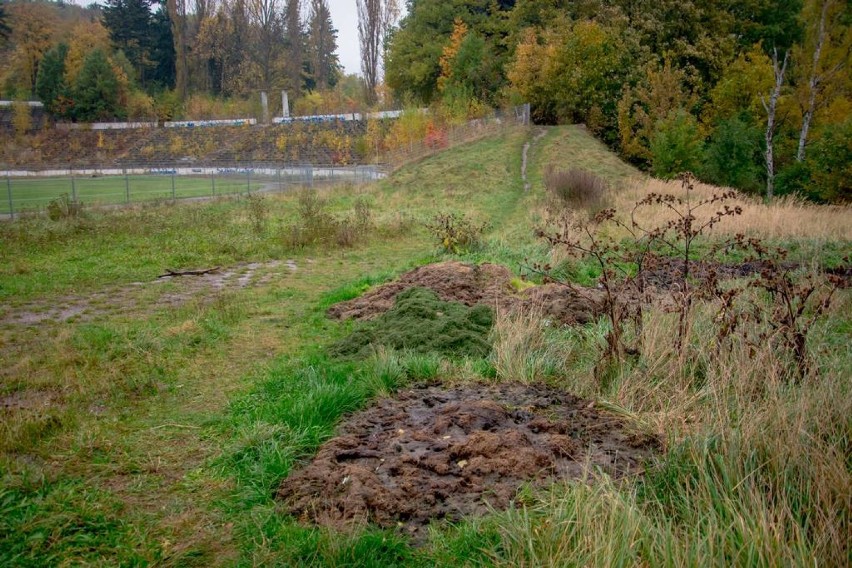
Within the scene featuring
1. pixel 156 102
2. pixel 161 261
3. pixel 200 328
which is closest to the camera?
pixel 200 328

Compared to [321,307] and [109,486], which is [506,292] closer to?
[321,307]

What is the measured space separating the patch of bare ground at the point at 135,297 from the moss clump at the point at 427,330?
4.07 m

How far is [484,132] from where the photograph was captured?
39.8m

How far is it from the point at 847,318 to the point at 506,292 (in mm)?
4195

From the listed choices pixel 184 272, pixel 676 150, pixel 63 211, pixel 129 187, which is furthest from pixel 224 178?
pixel 184 272

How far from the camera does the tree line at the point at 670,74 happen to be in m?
29.5

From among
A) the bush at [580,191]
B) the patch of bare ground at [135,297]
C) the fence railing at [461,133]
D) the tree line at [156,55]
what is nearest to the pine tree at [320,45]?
the tree line at [156,55]

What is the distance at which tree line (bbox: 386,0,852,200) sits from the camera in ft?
96.9

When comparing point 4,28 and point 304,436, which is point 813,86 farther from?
point 4,28

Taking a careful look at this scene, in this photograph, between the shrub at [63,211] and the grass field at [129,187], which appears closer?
the shrub at [63,211]

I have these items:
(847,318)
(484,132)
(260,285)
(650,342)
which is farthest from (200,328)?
(484,132)

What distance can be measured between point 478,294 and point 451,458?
4873 millimetres

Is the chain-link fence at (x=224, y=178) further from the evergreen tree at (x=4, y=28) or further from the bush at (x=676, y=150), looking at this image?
the evergreen tree at (x=4, y=28)

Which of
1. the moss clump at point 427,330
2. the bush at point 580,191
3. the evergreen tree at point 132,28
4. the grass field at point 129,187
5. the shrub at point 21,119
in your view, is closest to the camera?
the moss clump at point 427,330
